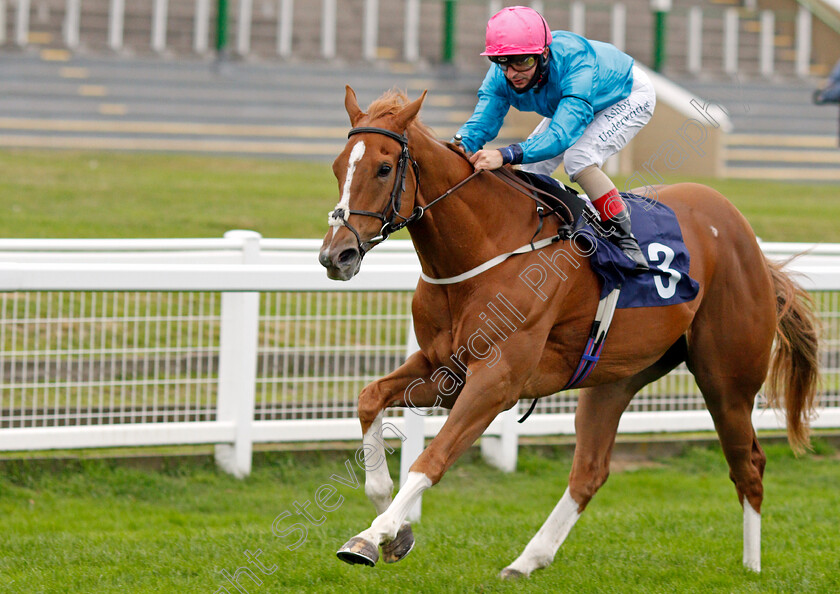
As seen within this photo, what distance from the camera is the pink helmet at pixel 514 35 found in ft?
11.5

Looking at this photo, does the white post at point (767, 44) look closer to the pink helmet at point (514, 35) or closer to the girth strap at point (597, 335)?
the girth strap at point (597, 335)

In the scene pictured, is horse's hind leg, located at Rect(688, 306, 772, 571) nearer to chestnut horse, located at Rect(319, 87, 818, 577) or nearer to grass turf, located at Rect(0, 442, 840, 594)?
chestnut horse, located at Rect(319, 87, 818, 577)

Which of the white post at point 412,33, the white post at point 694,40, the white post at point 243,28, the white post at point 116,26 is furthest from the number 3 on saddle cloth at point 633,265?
the white post at point 694,40

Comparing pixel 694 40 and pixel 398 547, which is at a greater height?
pixel 694 40

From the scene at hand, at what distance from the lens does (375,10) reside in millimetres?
14859

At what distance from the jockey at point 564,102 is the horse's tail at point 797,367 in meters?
1.13

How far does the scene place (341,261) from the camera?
10.1ft

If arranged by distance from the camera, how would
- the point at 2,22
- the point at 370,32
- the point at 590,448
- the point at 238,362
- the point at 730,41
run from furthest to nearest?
the point at 730,41 → the point at 370,32 → the point at 2,22 → the point at 238,362 → the point at 590,448

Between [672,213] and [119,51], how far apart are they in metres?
11.0

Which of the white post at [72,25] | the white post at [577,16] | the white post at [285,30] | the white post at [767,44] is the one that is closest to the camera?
the white post at [72,25]

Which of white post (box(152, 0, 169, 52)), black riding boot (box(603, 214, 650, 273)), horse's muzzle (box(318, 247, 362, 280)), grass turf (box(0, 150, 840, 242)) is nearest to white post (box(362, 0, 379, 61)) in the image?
white post (box(152, 0, 169, 52))

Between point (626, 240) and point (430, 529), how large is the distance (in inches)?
A: 59.6

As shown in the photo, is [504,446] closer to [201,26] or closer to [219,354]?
[219,354]

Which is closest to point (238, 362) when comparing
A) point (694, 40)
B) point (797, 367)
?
point (797, 367)
